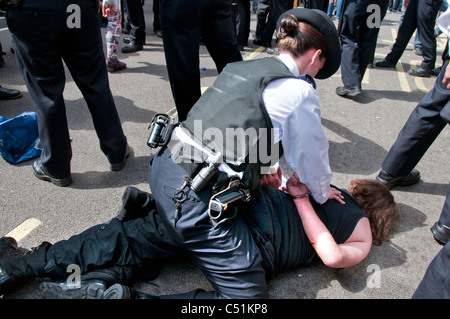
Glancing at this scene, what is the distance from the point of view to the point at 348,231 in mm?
1827

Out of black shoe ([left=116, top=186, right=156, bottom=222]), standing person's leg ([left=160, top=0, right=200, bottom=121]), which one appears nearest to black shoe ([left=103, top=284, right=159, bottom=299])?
black shoe ([left=116, top=186, right=156, bottom=222])

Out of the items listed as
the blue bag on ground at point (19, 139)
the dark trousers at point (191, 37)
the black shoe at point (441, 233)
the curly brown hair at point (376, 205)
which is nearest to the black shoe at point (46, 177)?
the blue bag on ground at point (19, 139)

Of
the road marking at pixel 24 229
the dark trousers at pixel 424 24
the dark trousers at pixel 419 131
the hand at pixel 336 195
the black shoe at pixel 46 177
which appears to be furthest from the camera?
the dark trousers at pixel 424 24

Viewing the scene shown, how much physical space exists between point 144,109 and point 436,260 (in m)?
2.96

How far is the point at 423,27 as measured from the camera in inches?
195

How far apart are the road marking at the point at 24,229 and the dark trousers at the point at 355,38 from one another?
11.5ft

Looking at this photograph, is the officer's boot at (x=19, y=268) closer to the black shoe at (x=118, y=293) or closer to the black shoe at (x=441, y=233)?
the black shoe at (x=118, y=293)

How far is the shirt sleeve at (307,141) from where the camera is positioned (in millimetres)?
1504

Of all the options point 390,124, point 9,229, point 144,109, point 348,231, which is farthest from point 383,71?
point 9,229

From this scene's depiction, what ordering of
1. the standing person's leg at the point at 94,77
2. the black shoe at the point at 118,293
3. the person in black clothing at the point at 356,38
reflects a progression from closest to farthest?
the black shoe at the point at 118,293 → the standing person's leg at the point at 94,77 → the person in black clothing at the point at 356,38

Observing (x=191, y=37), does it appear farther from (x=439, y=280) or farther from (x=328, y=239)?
(x=439, y=280)

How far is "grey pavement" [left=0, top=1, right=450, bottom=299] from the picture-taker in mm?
1874

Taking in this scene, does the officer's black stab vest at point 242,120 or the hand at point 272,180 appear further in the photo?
the hand at point 272,180

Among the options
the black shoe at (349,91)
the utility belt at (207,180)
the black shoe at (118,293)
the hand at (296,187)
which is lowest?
the black shoe at (349,91)
